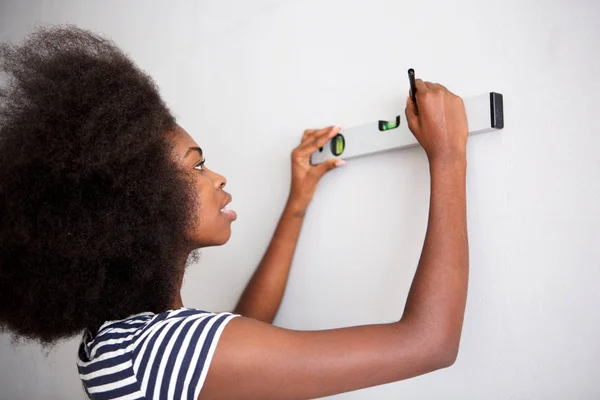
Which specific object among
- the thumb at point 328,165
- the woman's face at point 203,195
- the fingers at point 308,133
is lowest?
the woman's face at point 203,195

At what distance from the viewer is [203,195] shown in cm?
97

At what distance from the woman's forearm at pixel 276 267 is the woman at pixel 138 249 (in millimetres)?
234

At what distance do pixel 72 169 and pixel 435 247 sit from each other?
557mm

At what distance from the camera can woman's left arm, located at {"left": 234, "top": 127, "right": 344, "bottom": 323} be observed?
1148 millimetres

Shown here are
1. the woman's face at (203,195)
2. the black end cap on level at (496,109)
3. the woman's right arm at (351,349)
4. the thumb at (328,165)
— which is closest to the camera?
the woman's right arm at (351,349)

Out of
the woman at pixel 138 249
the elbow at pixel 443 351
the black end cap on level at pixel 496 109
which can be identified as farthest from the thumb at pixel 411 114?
the elbow at pixel 443 351

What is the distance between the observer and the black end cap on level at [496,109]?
2.78 ft

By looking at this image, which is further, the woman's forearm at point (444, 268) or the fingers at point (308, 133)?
the fingers at point (308, 133)

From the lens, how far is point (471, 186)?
902mm

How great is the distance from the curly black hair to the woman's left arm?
0.28m

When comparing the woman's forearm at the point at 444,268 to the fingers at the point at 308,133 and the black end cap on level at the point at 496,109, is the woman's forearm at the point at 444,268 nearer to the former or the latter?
the black end cap on level at the point at 496,109

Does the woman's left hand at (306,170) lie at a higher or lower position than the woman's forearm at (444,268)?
higher

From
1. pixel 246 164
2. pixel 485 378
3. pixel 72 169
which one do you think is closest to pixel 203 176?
pixel 72 169

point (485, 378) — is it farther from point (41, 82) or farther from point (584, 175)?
point (41, 82)
